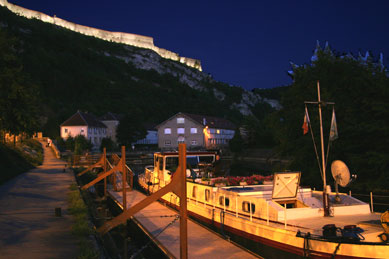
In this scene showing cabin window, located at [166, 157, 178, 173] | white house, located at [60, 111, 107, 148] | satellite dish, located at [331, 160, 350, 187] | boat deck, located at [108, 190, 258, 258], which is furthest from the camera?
white house, located at [60, 111, 107, 148]

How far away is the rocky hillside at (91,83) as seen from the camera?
12900cm

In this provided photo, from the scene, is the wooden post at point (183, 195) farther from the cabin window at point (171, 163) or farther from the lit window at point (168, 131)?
the lit window at point (168, 131)

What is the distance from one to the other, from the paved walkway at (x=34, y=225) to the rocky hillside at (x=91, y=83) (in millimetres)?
79684

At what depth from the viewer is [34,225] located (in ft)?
40.6

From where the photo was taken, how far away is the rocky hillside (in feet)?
423

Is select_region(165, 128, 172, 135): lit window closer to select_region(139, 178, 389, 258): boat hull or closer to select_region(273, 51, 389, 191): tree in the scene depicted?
select_region(273, 51, 389, 191): tree

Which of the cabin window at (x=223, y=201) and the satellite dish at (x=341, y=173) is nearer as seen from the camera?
the satellite dish at (x=341, y=173)

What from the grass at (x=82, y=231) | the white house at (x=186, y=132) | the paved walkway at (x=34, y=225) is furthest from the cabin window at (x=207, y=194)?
the white house at (x=186, y=132)

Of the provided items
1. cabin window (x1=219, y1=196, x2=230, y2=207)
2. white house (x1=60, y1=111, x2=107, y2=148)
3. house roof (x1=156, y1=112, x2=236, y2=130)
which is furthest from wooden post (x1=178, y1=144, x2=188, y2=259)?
white house (x1=60, y1=111, x2=107, y2=148)

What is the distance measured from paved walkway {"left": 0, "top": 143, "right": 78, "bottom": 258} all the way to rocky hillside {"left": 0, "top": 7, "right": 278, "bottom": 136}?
7968cm

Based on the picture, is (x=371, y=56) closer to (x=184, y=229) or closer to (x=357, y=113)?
(x=357, y=113)

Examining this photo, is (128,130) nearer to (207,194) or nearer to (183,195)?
(207,194)

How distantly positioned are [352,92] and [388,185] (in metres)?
8.29

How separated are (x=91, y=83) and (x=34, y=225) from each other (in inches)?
5744
